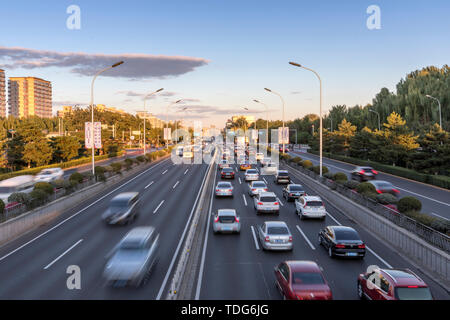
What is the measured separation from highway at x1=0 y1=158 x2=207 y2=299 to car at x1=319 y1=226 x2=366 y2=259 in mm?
7613

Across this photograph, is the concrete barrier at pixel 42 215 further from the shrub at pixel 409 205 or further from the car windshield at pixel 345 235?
the shrub at pixel 409 205

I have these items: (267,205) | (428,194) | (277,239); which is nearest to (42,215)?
(267,205)

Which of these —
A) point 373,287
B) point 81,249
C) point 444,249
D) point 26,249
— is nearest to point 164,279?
point 81,249

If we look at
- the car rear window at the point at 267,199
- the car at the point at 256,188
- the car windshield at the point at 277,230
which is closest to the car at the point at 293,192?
the car at the point at 256,188

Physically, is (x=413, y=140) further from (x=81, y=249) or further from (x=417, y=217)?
(x=81, y=249)

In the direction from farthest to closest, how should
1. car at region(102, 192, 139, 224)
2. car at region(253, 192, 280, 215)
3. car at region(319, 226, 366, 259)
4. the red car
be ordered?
car at region(253, 192, 280, 215) < car at region(102, 192, 139, 224) < car at region(319, 226, 366, 259) < the red car

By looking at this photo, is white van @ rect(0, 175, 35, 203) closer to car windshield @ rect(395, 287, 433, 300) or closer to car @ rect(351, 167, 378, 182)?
car windshield @ rect(395, 287, 433, 300)

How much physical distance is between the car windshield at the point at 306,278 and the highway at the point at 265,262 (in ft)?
4.76

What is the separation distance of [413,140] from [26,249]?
5366 centimetres

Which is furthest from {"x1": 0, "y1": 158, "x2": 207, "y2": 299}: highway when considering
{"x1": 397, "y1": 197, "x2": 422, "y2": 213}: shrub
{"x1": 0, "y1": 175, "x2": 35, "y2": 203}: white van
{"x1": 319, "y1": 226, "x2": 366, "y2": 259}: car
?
{"x1": 397, "y1": 197, "x2": 422, "y2": 213}: shrub

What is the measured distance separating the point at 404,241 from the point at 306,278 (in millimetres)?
8815

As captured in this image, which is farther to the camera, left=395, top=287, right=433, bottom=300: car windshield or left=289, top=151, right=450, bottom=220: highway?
left=289, top=151, right=450, bottom=220: highway

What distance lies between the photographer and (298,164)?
50.3 metres

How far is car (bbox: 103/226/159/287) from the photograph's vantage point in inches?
510
